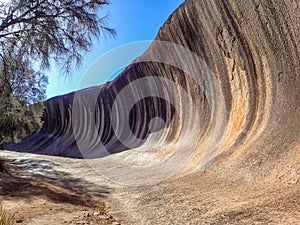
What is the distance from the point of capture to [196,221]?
3.30 meters

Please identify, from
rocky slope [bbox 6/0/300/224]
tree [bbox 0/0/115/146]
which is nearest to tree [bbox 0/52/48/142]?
tree [bbox 0/0/115/146]

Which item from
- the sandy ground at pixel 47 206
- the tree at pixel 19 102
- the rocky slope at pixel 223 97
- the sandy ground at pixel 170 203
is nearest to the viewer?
the sandy ground at pixel 170 203

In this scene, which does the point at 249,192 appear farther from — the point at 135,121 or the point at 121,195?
the point at 135,121

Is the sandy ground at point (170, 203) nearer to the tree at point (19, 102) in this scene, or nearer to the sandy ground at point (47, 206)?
the sandy ground at point (47, 206)

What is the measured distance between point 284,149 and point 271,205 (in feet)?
4.32

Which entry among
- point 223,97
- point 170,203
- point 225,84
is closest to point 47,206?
point 170,203

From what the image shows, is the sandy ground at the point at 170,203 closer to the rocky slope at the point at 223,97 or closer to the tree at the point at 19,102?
the rocky slope at the point at 223,97

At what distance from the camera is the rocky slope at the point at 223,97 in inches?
171

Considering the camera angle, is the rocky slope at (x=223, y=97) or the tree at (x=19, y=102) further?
the tree at (x=19, y=102)

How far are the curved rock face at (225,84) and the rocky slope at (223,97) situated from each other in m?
0.02

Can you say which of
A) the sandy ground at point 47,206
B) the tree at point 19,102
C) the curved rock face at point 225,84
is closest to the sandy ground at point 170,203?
the sandy ground at point 47,206

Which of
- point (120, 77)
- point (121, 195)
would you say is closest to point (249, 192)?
point (121, 195)

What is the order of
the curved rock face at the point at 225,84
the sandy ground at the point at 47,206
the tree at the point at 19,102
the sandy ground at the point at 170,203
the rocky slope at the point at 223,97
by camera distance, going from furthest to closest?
the tree at the point at 19,102 → the curved rock face at the point at 225,84 → the rocky slope at the point at 223,97 → the sandy ground at the point at 47,206 → the sandy ground at the point at 170,203

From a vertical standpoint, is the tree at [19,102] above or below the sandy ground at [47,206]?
above
